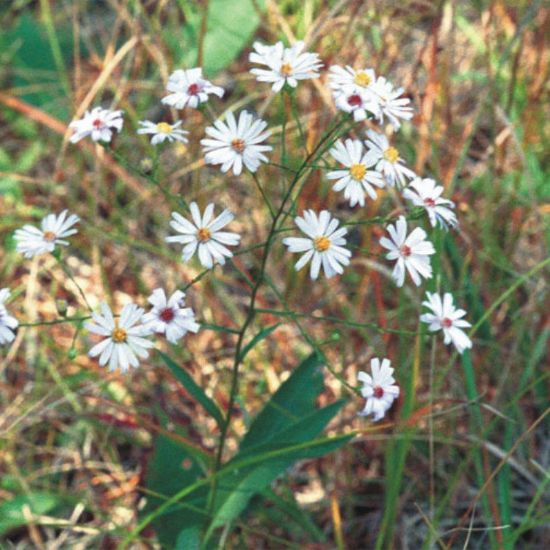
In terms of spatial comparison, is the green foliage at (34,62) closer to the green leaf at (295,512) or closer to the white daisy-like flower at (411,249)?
the green leaf at (295,512)

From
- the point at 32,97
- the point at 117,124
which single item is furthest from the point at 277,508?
the point at 32,97

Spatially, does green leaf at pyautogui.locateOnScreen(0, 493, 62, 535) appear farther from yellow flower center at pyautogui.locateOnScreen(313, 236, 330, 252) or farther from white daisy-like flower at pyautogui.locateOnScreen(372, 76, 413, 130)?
white daisy-like flower at pyautogui.locateOnScreen(372, 76, 413, 130)

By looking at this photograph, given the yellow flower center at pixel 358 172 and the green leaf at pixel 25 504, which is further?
the green leaf at pixel 25 504

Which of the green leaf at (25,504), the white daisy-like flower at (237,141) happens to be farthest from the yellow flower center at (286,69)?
the green leaf at (25,504)

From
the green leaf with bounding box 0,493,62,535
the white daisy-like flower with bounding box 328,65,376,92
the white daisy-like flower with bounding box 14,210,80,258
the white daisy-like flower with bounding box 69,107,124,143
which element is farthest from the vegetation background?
the white daisy-like flower with bounding box 328,65,376,92

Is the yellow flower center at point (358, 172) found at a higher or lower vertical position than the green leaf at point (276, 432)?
higher

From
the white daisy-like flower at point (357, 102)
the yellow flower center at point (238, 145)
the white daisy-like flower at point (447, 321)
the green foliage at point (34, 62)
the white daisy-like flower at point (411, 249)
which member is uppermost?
the green foliage at point (34, 62)

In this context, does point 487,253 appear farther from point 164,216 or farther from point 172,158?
point 172,158
